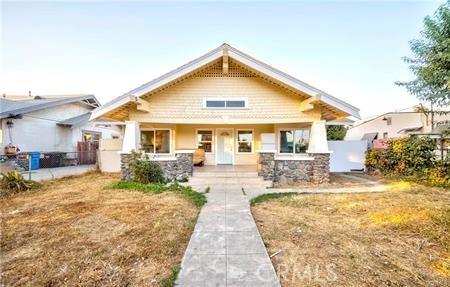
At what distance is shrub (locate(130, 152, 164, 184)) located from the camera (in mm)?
8602

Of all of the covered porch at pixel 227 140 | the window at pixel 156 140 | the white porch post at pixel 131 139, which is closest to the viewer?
the white porch post at pixel 131 139

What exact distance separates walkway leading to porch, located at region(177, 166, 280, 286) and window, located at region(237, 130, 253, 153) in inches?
231

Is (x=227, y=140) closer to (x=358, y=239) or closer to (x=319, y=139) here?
(x=319, y=139)

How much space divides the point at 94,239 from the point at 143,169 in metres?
4.88

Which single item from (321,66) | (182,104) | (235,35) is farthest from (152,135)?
(321,66)

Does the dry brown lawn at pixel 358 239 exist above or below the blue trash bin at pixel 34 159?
below

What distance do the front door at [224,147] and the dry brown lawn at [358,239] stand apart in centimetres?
594

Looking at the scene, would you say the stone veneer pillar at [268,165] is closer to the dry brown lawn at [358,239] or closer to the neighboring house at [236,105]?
the neighboring house at [236,105]

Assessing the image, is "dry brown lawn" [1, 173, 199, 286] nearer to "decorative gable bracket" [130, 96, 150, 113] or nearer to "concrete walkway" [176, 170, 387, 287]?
"concrete walkway" [176, 170, 387, 287]

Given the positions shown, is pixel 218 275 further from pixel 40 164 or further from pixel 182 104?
pixel 40 164

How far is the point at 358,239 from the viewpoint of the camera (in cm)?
383

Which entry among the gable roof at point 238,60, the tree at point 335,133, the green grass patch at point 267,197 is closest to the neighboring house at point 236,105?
the gable roof at point 238,60

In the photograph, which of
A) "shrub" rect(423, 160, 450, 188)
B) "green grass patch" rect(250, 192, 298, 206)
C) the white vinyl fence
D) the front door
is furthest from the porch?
"shrub" rect(423, 160, 450, 188)

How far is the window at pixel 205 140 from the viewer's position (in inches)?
476
